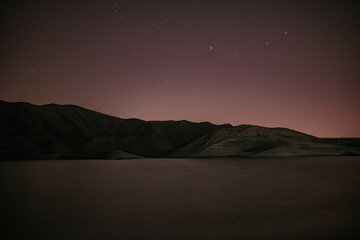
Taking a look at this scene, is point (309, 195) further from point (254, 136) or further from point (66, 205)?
point (254, 136)

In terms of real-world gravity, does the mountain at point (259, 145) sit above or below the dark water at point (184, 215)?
above

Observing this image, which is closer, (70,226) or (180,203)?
(70,226)

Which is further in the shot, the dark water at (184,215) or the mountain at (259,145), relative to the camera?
the mountain at (259,145)

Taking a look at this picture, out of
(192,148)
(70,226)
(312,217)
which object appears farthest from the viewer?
(192,148)

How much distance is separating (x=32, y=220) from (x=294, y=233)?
12.6m

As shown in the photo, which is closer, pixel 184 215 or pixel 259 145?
pixel 184 215

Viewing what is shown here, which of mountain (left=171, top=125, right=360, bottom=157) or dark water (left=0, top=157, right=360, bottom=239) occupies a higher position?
mountain (left=171, top=125, right=360, bottom=157)

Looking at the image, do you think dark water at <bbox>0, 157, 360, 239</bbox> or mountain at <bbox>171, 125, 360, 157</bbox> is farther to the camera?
mountain at <bbox>171, 125, 360, 157</bbox>

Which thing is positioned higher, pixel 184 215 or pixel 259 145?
pixel 259 145

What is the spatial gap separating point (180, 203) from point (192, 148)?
499 feet

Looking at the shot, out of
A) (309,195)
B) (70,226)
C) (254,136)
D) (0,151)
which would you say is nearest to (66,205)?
(70,226)

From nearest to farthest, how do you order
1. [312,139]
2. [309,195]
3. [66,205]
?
[66,205]
[309,195]
[312,139]

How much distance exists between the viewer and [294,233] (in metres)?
11.6

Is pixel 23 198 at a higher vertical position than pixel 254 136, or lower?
lower
